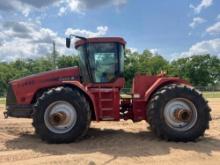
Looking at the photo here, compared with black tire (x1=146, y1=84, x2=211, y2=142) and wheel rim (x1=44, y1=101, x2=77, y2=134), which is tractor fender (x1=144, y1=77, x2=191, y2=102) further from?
wheel rim (x1=44, y1=101, x2=77, y2=134)

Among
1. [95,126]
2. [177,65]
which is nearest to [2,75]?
[177,65]

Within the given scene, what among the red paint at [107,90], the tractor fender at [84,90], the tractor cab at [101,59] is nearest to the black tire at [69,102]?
the tractor fender at [84,90]

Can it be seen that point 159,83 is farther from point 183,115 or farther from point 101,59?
point 101,59

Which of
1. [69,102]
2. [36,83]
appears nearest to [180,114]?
[69,102]

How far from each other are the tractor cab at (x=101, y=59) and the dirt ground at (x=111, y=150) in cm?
150

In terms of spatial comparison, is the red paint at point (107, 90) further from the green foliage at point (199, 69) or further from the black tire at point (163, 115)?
the green foliage at point (199, 69)

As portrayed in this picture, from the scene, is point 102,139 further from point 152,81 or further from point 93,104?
point 152,81

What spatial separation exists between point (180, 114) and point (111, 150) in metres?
2.13

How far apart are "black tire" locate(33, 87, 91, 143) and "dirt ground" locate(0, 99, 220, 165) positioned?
0.22 meters

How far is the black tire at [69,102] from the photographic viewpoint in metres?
9.61

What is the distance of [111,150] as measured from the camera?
28.6 feet

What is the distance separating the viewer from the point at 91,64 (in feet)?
34.1

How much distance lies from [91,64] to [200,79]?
95351 millimetres

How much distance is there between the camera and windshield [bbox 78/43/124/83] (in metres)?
10.4
